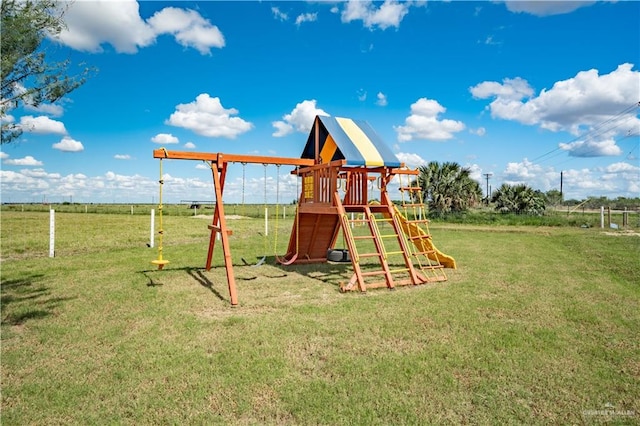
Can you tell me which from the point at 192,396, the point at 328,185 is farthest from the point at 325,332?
the point at 328,185

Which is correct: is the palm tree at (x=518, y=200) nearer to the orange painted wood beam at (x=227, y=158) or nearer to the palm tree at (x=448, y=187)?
the palm tree at (x=448, y=187)

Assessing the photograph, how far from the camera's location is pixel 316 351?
4.45 m

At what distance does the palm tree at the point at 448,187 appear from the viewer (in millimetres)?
28953

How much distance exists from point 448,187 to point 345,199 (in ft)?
70.0

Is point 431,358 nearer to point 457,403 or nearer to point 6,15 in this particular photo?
point 457,403

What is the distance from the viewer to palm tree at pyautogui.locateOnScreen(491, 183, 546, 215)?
30062mm

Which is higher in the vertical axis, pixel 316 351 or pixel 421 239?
pixel 421 239

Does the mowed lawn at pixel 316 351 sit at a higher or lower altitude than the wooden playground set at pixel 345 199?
lower

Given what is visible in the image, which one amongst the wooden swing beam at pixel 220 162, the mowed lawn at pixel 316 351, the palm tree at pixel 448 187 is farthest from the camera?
the palm tree at pixel 448 187

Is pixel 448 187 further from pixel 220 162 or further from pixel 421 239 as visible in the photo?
pixel 220 162

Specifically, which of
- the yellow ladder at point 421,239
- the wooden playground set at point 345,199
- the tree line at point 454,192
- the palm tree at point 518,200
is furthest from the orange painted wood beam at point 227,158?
the palm tree at point 518,200

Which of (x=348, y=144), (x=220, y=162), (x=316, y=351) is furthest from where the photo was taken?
(x=348, y=144)

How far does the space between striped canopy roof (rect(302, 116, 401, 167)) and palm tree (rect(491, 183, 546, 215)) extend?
963 inches

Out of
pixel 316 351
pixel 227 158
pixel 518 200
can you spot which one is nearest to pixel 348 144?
pixel 227 158
